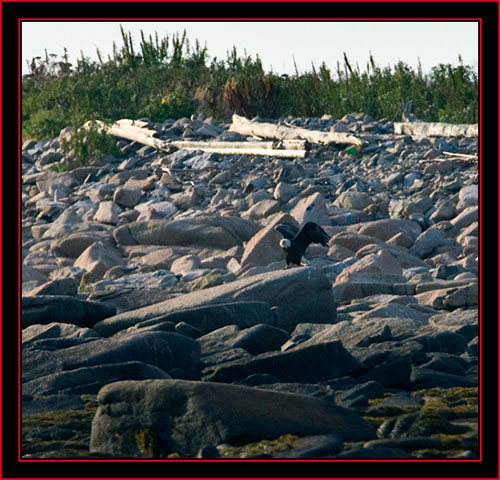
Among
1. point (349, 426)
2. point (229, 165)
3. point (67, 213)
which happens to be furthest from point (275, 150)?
point (349, 426)

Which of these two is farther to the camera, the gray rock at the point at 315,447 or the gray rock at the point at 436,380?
the gray rock at the point at 436,380

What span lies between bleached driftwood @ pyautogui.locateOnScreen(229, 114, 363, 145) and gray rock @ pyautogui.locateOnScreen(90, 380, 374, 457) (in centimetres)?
1016

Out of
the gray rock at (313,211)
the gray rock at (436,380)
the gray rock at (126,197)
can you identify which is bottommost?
the gray rock at (436,380)

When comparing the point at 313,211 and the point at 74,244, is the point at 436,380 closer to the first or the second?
the point at 313,211

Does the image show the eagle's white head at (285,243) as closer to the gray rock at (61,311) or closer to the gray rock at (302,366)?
the gray rock at (61,311)

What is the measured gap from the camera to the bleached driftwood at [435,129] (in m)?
13.3

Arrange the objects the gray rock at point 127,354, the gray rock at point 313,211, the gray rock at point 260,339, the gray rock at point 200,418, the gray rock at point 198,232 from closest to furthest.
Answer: the gray rock at point 200,418
the gray rock at point 127,354
the gray rock at point 260,339
the gray rock at point 198,232
the gray rock at point 313,211

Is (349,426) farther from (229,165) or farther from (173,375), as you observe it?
(229,165)

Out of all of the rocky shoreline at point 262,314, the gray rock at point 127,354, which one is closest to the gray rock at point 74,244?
the rocky shoreline at point 262,314

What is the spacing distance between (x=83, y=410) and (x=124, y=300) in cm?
256

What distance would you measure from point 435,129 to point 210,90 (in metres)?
6.48

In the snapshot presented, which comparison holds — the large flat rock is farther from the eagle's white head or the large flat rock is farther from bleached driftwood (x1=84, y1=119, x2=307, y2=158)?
bleached driftwood (x1=84, y1=119, x2=307, y2=158)

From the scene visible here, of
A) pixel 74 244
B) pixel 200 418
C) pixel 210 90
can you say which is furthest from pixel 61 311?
pixel 210 90

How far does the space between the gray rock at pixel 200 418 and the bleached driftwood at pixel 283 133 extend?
10155 millimetres
